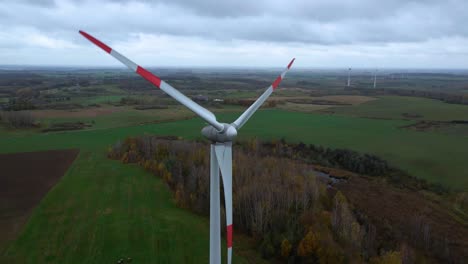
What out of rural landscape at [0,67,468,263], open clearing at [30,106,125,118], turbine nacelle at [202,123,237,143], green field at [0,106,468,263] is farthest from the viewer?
open clearing at [30,106,125,118]

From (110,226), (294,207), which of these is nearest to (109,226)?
(110,226)

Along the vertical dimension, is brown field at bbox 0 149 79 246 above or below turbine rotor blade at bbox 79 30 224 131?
below

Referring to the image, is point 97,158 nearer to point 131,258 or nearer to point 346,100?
→ point 131,258

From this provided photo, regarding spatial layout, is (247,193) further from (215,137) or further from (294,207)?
(215,137)

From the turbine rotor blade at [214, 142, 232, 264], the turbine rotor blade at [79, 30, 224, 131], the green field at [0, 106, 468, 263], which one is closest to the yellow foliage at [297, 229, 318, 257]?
the green field at [0, 106, 468, 263]

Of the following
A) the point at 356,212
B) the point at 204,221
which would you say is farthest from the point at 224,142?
the point at 356,212

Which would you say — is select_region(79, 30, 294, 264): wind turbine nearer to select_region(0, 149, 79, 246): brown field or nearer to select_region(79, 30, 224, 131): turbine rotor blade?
select_region(79, 30, 224, 131): turbine rotor blade

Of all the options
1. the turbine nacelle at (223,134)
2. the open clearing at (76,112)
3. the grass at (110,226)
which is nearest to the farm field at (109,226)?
the grass at (110,226)
